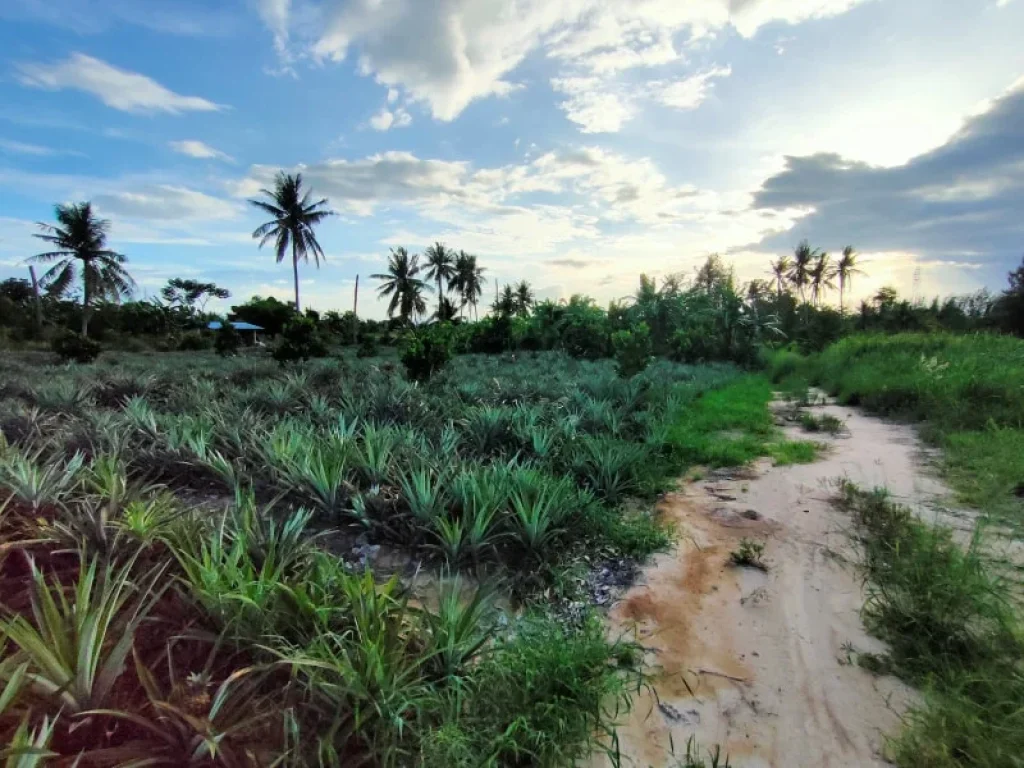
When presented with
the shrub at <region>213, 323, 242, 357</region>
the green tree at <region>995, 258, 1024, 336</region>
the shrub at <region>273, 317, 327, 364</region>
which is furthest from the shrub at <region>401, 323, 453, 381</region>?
the green tree at <region>995, 258, 1024, 336</region>

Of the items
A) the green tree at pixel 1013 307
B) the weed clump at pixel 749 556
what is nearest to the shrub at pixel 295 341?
the weed clump at pixel 749 556

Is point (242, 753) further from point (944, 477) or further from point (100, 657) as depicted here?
point (944, 477)

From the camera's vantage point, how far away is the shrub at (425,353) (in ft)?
35.3

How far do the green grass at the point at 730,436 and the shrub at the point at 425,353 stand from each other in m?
5.35

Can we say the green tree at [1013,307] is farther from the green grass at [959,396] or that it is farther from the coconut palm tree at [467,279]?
the coconut palm tree at [467,279]

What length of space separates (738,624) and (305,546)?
2443 mm

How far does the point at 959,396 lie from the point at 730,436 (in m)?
3.84

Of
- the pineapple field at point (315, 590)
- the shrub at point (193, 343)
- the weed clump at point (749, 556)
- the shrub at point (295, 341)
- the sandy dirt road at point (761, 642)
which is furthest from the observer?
the shrub at point (193, 343)

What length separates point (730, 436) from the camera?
706 cm

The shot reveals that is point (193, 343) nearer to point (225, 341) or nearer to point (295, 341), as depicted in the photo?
point (225, 341)

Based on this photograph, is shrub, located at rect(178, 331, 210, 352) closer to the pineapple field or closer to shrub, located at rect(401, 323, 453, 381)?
shrub, located at rect(401, 323, 453, 381)

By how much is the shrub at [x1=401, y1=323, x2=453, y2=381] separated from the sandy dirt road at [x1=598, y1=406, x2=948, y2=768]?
290 inches

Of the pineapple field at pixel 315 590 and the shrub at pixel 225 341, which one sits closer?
the pineapple field at pixel 315 590

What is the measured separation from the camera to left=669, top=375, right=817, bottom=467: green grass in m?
5.81
